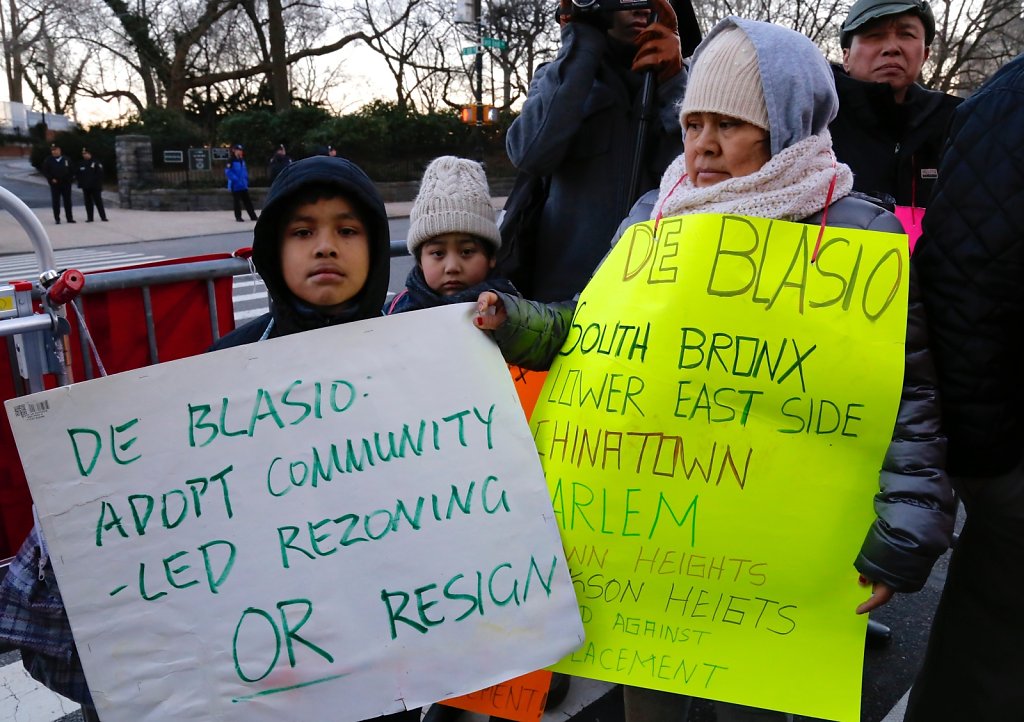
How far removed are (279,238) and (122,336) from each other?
1.40 metres

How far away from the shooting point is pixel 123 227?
66.2 feet

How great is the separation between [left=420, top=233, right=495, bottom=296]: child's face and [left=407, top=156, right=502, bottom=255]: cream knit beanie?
0.03 m

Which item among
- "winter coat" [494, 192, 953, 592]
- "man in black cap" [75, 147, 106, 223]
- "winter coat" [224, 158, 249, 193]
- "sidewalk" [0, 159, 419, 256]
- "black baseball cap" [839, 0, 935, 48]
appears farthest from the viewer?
"winter coat" [224, 158, 249, 193]

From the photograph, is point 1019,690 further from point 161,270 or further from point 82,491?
point 161,270

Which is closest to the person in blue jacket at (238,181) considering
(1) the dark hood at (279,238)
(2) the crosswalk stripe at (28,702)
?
(2) the crosswalk stripe at (28,702)

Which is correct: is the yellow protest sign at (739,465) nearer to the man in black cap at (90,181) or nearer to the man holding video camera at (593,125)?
the man holding video camera at (593,125)

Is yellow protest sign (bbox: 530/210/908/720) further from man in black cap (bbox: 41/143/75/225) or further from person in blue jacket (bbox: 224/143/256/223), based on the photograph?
man in black cap (bbox: 41/143/75/225)

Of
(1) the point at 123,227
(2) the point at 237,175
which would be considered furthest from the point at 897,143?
(2) the point at 237,175

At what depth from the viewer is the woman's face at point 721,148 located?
1.66 meters

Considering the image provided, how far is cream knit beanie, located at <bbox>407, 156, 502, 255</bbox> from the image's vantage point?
2.43m

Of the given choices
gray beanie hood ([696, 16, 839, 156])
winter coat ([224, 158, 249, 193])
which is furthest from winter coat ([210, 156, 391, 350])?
winter coat ([224, 158, 249, 193])

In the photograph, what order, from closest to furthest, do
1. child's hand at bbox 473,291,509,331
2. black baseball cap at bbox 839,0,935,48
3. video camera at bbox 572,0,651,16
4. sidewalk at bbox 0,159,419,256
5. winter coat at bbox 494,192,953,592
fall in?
winter coat at bbox 494,192,953,592
child's hand at bbox 473,291,509,331
video camera at bbox 572,0,651,16
black baseball cap at bbox 839,0,935,48
sidewalk at bbox 0,159,419,256

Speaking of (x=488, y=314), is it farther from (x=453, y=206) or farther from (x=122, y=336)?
(x=122, y=336)

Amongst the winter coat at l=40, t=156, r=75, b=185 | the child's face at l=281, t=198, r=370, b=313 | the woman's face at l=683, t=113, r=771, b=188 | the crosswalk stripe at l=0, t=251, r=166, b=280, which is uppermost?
the winter coat at l=40, t=156, r=75, b=185
